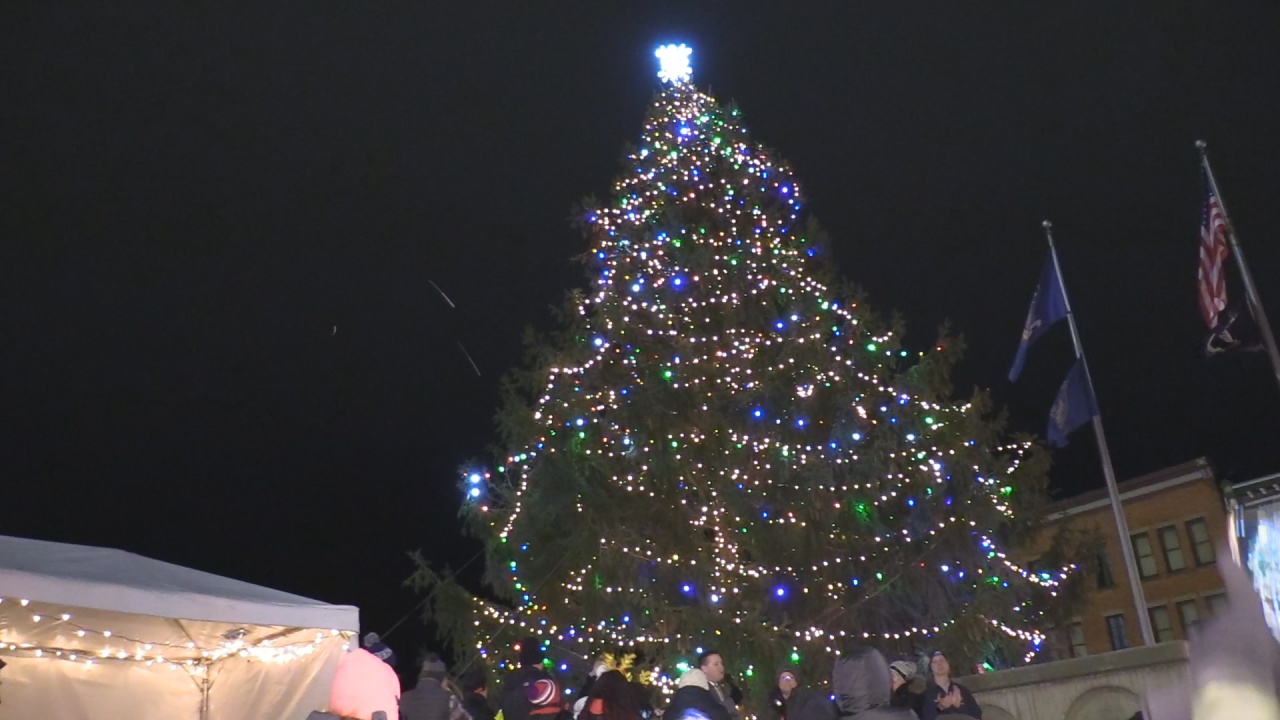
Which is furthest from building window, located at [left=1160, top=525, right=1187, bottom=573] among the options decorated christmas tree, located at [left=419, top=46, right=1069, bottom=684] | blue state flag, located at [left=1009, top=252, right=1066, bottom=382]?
blue state flag, located at [left=1009, top=252, right=1066, bottom=382]

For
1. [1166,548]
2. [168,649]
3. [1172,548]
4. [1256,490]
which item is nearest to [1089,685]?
[168,649]

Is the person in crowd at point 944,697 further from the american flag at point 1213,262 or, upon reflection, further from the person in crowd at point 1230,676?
the american flag at point 1213,262

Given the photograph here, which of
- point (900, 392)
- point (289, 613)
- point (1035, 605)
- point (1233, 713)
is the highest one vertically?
point (900, 392)

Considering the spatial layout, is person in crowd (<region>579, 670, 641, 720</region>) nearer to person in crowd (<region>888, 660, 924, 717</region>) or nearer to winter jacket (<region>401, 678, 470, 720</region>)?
winter jacket (<region>401, 678, 470, 720</region>)

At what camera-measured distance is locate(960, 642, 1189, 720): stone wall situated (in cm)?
Answer: 768

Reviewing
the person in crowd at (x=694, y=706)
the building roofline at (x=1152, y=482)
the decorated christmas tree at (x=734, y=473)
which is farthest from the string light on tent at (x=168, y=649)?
the building roofline at (x=1152, y=482)

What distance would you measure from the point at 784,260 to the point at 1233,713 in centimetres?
1097

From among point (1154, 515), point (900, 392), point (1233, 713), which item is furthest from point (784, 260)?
point (1154, 515)

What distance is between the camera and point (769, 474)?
14.5 meters

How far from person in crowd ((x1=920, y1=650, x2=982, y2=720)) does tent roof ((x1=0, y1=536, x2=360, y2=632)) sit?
4.76 metres

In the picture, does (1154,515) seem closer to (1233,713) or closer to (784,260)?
(784,260)

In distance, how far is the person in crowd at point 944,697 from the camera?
7.43 meters

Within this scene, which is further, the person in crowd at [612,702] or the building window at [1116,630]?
the building window at [1116,630]

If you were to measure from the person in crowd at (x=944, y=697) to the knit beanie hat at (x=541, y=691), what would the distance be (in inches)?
109
